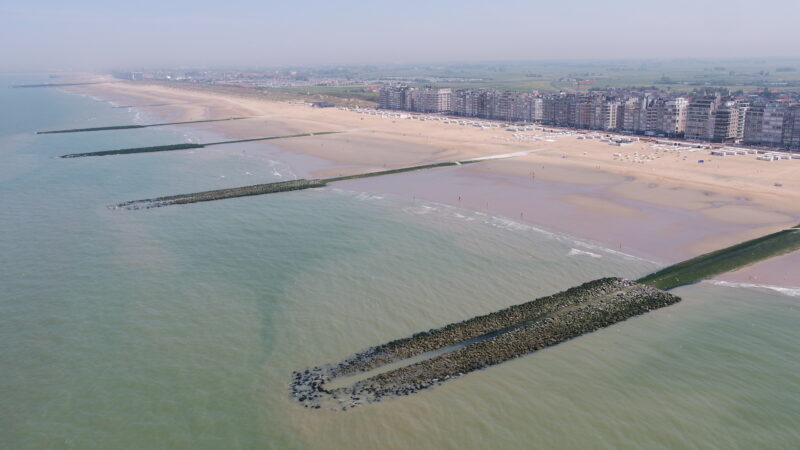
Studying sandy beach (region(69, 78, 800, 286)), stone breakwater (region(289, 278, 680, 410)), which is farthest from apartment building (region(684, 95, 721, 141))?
stone breakwater (region(289, 278, 680, 410))

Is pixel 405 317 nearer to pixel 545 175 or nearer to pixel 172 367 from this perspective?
pixel 172 367

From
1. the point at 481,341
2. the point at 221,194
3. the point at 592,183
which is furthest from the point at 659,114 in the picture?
the point at 481,341

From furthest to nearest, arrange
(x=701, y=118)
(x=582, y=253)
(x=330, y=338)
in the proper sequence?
(x=701, y=118) → (x=582, y=253) → (x=330, y=338)

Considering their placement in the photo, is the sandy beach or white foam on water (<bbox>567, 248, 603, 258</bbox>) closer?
white foam on water (<bbox>567, 248, 603, 258</bbox>)

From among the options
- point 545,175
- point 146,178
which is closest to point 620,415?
point 545,175

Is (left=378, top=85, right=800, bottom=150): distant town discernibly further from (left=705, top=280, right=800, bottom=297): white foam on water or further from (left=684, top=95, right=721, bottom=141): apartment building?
(left=705, top=280, right=800, bottom=297): white foam on water

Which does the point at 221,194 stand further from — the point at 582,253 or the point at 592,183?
the point at 592,183
